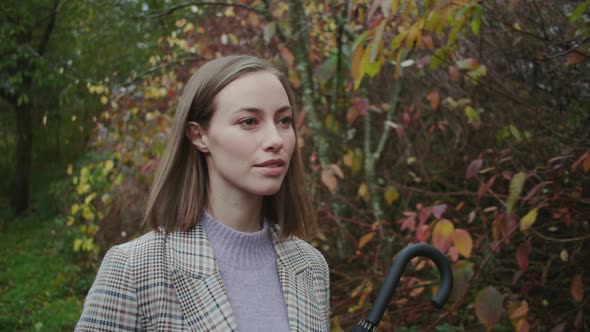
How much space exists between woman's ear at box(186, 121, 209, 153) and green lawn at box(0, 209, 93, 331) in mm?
4242

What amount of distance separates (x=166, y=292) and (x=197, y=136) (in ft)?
1.23

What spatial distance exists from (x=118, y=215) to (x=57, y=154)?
25.0 ft

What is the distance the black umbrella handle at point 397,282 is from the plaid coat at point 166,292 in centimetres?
24

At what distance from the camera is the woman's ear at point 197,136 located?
1.42 metres

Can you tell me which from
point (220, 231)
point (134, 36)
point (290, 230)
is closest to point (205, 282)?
point (220, 231)

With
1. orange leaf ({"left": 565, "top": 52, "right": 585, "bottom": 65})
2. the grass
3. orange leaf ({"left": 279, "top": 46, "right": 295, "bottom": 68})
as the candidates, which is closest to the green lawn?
the grass

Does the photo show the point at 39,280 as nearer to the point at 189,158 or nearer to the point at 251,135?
the point at 189,158

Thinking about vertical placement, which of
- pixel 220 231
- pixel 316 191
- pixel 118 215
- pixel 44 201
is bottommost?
pixel 44 201

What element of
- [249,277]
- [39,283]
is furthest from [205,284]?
[39,283]

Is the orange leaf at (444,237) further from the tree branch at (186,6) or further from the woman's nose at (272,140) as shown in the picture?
the tree branch at (186,6)

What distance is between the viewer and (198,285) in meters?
1.32

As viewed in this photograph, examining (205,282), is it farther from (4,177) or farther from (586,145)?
(4,177)

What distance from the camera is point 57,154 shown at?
13.0 metres

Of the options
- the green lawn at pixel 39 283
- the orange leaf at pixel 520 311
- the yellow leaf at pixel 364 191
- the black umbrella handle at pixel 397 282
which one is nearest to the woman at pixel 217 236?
the black umbrella handle at pixel 397 282
